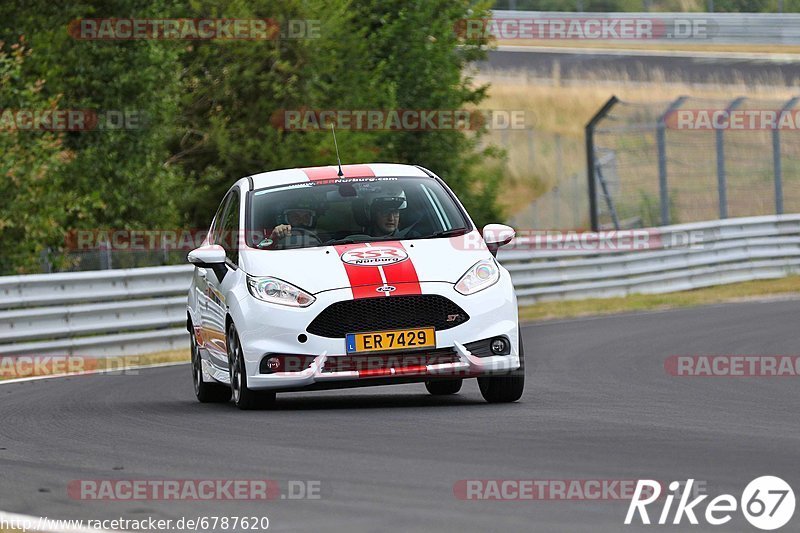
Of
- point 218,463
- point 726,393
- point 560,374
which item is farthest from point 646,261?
point 218,463

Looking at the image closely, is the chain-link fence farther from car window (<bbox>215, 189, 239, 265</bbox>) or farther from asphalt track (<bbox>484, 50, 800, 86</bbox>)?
car window (<bbox>215, 189, 239, 265</bbox>)

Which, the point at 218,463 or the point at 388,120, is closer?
the point at 218,463

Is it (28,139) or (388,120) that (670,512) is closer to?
(28,139)

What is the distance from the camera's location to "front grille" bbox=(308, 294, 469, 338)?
961 centimetres

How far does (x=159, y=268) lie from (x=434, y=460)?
11.7m

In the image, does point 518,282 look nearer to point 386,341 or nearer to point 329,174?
point 329,174

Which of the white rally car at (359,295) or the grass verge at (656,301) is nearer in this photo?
the white rally car at (359,295)

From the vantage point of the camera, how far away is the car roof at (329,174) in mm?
11086

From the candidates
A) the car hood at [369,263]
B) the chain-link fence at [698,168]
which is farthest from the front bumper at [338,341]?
the chain-link fence at [698,168]

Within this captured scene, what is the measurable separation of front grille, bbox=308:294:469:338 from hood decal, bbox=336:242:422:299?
48 millimetres

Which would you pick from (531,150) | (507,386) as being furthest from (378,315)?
(531,150)

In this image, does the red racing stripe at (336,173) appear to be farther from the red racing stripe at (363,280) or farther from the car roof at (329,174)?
the red racing stripe at (363,280)

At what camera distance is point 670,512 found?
5.77m

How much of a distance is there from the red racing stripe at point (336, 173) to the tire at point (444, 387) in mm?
1518
